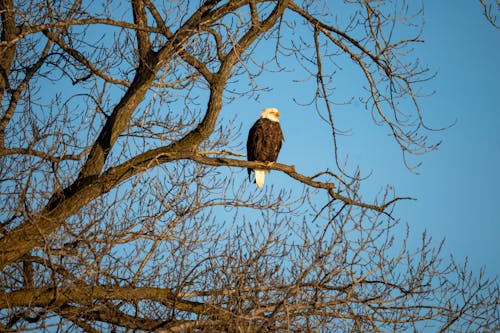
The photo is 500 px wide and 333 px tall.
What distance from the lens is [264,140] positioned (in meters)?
8.30

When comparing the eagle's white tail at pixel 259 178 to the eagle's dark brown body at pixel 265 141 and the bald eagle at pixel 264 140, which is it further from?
the eagle's dark brown body at pixel 265 141

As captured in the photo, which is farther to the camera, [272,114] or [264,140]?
[272,114]

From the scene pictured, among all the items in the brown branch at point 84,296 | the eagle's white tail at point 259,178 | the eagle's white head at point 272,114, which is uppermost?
the eagle's white head at point 272,114

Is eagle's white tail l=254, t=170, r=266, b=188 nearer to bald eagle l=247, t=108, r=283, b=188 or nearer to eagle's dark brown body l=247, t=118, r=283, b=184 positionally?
bald eagle l=247, t=108, r=283, b=188

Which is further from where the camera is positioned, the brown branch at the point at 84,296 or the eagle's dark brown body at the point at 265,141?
the eagle's dark brown body at the point at 265,141

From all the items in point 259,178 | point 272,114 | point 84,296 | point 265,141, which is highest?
point 272,114

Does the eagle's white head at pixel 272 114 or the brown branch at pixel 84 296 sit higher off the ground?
the eagle's white head at pixel 272 114

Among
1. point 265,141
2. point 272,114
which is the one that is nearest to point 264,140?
point 265,141

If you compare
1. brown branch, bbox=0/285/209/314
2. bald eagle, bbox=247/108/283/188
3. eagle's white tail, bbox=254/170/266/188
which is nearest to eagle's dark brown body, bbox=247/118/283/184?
bald eagle, bbox=247/108/283/188

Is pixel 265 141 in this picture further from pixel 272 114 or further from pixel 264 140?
pixel 272 114

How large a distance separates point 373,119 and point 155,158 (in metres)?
2.44

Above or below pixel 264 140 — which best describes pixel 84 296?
below

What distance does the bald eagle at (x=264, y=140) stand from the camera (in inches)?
325

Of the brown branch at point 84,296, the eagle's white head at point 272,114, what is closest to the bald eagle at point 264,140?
the eagle's white head at point 272,114
